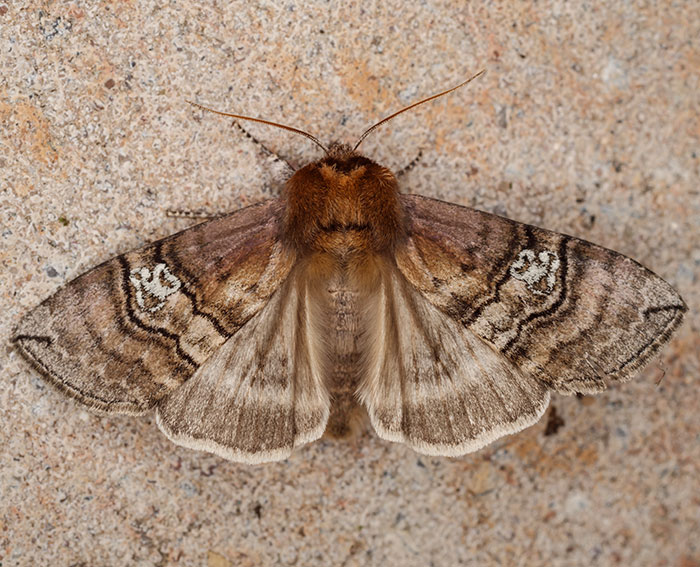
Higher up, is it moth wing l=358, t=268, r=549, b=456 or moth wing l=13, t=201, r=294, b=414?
moth wing l=13, t=201, r=294, b=414

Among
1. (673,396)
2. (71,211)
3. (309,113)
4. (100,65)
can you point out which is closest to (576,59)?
(309,113)

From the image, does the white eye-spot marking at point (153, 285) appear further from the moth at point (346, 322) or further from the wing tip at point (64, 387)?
the wing tip at point (64, 387)

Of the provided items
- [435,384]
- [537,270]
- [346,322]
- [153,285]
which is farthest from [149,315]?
[537,270]

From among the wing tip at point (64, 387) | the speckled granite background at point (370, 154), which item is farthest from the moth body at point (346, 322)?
the speckled granite background at point (370, 154)

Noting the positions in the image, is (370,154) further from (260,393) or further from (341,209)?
(260,393)

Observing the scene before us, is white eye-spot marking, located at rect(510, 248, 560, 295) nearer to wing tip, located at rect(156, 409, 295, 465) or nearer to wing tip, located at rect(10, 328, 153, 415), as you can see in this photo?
wing tip, located at rect(156, 409, 295, 465)

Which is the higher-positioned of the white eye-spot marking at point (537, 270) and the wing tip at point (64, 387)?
the white eye-spot marking at point (537, 270)

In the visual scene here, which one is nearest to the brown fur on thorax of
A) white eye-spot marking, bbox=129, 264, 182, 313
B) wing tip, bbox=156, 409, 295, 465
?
wing tip, bbox=156, 409, 295, 465
